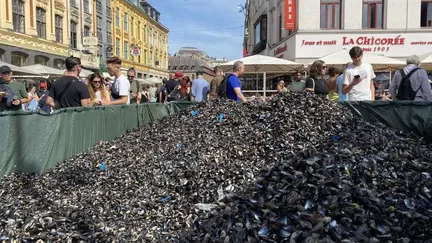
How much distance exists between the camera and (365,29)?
1952cm

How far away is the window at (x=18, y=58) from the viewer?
22831 millimetres

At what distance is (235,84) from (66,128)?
3.05 m

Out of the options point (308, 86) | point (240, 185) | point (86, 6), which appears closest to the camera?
point (240, 185)

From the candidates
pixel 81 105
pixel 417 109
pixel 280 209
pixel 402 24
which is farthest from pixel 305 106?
pixel 402 24

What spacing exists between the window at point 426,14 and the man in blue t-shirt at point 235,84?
16668 millimetres

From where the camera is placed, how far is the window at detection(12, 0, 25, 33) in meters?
23.0

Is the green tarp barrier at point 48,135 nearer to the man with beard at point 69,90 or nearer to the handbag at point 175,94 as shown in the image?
the man with beard at point 69,90

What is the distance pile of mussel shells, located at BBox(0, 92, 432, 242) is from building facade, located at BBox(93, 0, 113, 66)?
33.2 m

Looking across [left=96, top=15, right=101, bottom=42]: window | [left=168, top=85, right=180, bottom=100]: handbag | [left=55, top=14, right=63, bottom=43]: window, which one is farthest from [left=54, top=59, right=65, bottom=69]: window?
[left=168, top=85, right=180, bottom=100]: handbag

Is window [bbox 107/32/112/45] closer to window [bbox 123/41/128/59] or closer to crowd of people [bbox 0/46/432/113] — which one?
window [bbox 123/41/128/59]

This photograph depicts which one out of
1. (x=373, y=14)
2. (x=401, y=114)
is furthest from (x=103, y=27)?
(x=401, y=114)

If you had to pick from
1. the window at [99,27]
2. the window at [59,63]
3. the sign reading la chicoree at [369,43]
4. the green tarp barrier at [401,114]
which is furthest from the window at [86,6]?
the green tarp barrier at [401,114]

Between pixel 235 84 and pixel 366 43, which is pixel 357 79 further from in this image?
pixel 366 43

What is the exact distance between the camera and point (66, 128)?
570 centimetres
